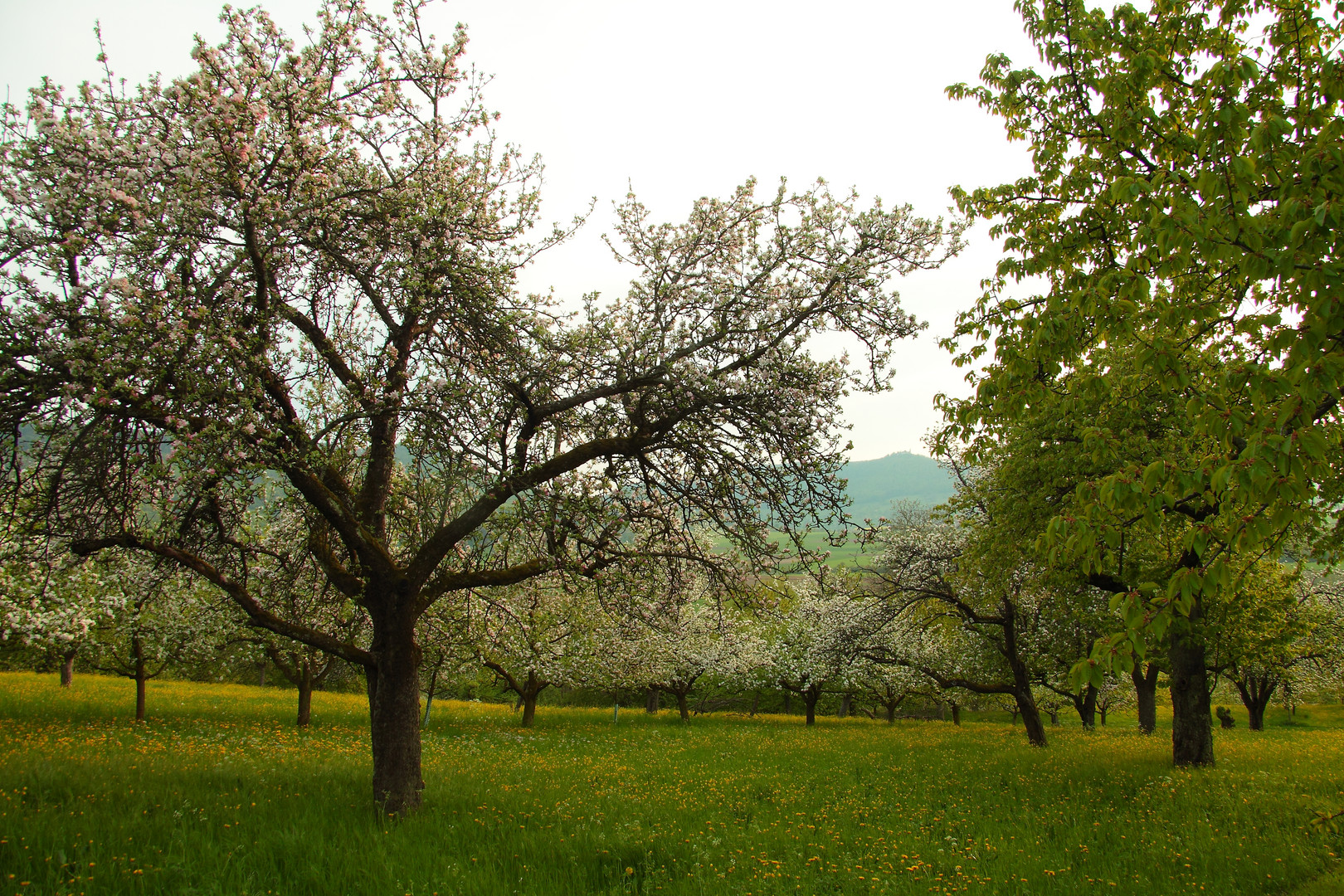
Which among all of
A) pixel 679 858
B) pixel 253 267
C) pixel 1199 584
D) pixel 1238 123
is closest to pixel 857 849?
pixel 679 858

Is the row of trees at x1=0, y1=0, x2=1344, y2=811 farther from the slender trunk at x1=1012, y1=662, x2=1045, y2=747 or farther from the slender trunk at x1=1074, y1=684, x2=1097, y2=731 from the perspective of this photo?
the slender trunk at x1=1074, y1=684, x2=1097, y2=731

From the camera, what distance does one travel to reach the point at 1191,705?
1499 cm

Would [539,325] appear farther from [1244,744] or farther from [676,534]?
[1244,744]

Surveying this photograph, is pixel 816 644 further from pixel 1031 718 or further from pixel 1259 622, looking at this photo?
pixel 1259 622

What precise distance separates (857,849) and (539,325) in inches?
352

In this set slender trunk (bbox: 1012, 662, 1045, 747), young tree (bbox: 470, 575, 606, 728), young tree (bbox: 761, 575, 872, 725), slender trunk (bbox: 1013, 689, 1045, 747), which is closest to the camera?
young tree (bbox: 470, 575, 606, 728)

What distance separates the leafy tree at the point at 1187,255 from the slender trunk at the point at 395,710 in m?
8.62

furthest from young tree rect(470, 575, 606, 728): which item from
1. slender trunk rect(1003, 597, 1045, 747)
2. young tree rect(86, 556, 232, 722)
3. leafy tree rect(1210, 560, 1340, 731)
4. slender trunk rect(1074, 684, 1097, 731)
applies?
slender trunk rect(1074, 684, 1097, 731)

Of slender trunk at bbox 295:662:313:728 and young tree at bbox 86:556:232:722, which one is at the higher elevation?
young tree at bbox 86:556:232:722

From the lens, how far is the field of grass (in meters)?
6.84

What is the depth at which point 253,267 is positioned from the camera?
7.96 m

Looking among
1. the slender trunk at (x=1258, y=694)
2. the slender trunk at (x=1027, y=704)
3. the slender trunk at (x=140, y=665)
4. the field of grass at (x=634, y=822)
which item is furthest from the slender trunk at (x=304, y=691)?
the slender trunk at (x=1258, y=694)

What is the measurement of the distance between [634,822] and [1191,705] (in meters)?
13.9

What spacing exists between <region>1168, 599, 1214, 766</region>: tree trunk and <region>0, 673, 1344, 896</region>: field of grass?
56cm
